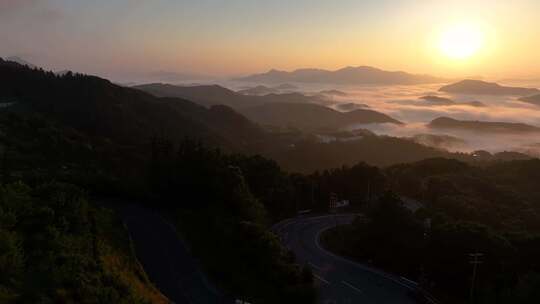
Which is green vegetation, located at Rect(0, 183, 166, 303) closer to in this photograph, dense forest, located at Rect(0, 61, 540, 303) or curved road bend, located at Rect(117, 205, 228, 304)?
dense forest, located at Rect(0, 61, 540, 303)

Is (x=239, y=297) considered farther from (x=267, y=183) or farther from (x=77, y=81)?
(x=77, y=81)

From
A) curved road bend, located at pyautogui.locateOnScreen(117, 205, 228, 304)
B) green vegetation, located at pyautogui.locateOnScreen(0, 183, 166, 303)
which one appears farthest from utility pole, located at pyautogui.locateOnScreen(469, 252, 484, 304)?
green vegetation, located at pyautogui.locateOnScreen(0, 183, 166, 303)

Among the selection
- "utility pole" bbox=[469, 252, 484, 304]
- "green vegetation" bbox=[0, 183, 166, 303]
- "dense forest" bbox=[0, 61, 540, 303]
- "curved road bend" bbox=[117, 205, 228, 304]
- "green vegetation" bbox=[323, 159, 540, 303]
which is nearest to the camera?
"green vegetation" bbox=[0, 183, 166, 303]

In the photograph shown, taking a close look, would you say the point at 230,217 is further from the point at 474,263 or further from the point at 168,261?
the point at 474,263

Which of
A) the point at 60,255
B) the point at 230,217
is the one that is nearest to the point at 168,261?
the point at 230,217

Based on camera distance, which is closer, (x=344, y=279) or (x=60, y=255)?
(x=60, y=255)

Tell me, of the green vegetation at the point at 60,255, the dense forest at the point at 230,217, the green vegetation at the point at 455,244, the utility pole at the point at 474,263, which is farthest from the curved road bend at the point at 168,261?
the utility pole at the point at 474,263
